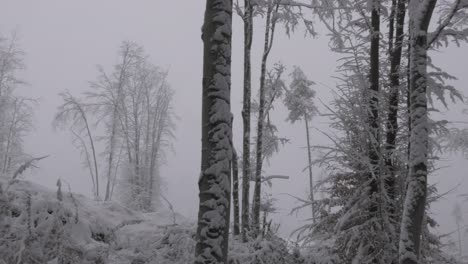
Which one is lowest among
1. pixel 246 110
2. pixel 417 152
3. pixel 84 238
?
pixel 84 238

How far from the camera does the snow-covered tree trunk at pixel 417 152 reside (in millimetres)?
4043

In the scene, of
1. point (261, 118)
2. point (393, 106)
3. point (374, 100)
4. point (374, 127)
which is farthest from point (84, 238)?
point (261, 118)

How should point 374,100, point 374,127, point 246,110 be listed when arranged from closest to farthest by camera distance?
point 374,127
point 374,100
point 246,110

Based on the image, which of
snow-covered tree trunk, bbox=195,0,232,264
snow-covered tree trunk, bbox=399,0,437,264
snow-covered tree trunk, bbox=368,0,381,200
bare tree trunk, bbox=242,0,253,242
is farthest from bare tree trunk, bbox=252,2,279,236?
snow-covered tree trunk, bbox=195,0,232,264

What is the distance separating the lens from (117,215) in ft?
22.6

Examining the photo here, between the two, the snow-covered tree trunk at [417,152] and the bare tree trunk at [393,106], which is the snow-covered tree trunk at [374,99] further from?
the snow-covered tree trunk at [417,152]

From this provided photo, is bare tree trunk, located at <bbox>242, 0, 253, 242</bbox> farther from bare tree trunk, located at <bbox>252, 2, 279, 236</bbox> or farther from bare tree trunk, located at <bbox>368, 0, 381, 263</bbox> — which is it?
bare tree trunk, located at <bbox>368, 0, 381, 263</bbox>

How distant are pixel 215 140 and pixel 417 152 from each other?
2464 millimetres

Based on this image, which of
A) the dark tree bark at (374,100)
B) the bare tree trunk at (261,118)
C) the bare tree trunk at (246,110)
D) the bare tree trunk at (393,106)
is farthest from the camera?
the bare tree trunk at (261,118)

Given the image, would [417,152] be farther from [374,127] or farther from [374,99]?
[374,99]

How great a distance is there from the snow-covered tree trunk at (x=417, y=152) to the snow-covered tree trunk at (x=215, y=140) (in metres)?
2.20

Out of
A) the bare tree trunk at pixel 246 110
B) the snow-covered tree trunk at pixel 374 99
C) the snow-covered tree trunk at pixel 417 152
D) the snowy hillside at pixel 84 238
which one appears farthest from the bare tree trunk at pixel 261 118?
the snow-covered tree trunk at pixel 417 152

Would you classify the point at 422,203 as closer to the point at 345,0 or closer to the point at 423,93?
the point at 423,93

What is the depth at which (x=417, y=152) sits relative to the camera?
4.13m
